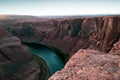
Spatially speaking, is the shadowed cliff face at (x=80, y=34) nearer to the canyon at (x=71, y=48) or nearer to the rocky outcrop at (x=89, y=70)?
the canyon at (x=71, y=48)

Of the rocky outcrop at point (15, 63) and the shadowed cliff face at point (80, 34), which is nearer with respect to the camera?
the rocky outcrop at point (15, 63)

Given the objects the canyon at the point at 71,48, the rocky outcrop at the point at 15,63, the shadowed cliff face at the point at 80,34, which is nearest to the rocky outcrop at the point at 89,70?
the canyon at the point at 71,48

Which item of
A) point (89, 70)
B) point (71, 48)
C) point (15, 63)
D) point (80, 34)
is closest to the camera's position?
point (89, 70)

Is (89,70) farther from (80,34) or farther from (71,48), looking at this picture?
(80,34)

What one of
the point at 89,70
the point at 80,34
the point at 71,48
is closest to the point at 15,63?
the point at 71,48

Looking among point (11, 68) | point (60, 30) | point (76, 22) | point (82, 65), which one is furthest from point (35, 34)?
point (82, 65)

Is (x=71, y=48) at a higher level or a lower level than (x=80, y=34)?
lower

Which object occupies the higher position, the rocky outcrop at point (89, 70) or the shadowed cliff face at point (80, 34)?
the rocky outcrop at point (89, 70)

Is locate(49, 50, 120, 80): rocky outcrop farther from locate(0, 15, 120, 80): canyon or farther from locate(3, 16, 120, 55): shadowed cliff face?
locate(3, 16, 120, 55): shadowed cliff face
